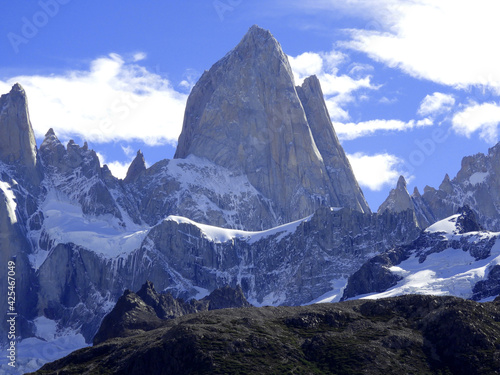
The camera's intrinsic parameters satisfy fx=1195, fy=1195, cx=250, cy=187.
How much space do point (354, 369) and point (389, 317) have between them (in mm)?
23258

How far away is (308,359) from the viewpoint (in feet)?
563

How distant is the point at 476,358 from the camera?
549ft

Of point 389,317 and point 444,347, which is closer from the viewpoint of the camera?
point 444,347

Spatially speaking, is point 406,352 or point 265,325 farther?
point 265,325

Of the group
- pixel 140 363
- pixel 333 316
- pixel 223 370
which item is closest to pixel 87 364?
pixel 140 363

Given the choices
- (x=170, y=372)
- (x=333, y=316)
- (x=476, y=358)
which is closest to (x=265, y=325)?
(x=333, y=316)

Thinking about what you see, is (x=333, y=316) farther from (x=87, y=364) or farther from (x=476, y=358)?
(x=87, y=364)

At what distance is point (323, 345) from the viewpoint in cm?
17475

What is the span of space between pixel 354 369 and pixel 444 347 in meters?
15.3

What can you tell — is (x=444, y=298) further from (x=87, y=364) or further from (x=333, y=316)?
(x=87, y=364)

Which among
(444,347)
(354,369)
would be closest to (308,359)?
(354,369)

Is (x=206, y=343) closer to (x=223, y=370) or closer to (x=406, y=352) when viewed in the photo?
(x=223, y=370)

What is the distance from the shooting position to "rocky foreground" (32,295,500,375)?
550 ft

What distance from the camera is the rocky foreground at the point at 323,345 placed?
16750cm
